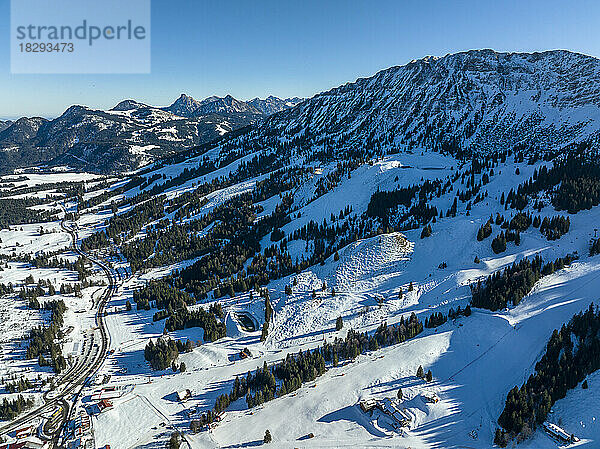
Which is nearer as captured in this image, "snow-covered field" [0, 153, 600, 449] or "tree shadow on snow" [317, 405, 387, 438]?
"snow-covered field" [0, 153, 600, 449]

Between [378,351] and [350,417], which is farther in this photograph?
[378,351]

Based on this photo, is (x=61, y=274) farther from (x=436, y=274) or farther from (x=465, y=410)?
(x=465, y=410)

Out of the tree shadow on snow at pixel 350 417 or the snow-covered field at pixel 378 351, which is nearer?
the snow-covered field at pixel 378 351

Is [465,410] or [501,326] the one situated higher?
[501,326]

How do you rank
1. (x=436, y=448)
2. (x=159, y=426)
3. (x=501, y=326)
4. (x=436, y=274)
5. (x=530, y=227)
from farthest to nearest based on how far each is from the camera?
1. (x=530, y=227)
2. (x=436, y=274)
3. (x=501, y=326)
4. (x=159, y=426)
5. (x=436, y=448)

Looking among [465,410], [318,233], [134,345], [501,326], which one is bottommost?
[134,345]

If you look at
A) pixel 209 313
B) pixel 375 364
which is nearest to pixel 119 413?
pixel 209 313

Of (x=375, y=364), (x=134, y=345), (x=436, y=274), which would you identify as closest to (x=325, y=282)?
(x=436, y=274)

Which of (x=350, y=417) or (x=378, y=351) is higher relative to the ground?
(x=378, y=351)

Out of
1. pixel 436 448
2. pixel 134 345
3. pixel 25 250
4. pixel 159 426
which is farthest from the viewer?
pixel 25 250

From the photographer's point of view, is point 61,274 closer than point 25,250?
Yes
